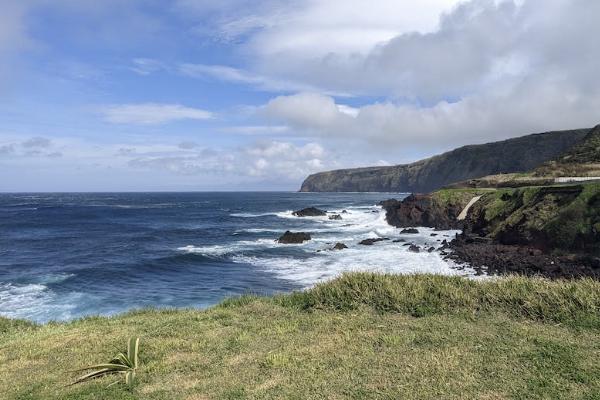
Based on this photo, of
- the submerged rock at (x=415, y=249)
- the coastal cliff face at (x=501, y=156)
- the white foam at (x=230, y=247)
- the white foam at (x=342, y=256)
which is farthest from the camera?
the coastal cliff face at (x=501, y=156)

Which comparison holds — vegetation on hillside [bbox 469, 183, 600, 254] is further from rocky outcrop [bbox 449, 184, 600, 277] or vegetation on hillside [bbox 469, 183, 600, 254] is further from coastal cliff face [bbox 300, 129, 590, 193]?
coastal cliff face [bbox 300, 129, 590, 193]

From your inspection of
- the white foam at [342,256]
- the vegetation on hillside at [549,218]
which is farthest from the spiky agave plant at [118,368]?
the vegetation on hillside at [549,218]

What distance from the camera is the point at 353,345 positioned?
990cm

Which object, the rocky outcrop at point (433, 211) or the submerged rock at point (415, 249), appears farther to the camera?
the rocky outcrop at point (433, 211)

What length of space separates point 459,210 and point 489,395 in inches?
2198

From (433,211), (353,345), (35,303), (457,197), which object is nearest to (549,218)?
(457,197)

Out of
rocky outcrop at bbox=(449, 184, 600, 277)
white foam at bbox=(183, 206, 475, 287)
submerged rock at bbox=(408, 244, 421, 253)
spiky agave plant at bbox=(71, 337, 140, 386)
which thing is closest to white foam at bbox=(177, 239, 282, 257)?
white foam at bbox=(183, 206, 475, 287)

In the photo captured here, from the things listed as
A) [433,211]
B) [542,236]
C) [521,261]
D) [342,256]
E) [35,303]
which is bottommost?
[342,256]

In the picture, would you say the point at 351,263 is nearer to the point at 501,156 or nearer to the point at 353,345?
the point at 353,345

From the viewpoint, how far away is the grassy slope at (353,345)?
7824 mm

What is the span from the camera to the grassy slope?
7.82 metres

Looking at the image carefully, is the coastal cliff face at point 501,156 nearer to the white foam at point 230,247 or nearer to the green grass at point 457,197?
the green grass at point 457,197

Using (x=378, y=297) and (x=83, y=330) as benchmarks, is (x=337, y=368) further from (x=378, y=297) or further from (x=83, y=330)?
(x=83, y=330)

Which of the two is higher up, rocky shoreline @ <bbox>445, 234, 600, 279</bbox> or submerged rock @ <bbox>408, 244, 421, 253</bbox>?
rocky shoreline @ <bbox>445, 234, 600, 279</bbox>
